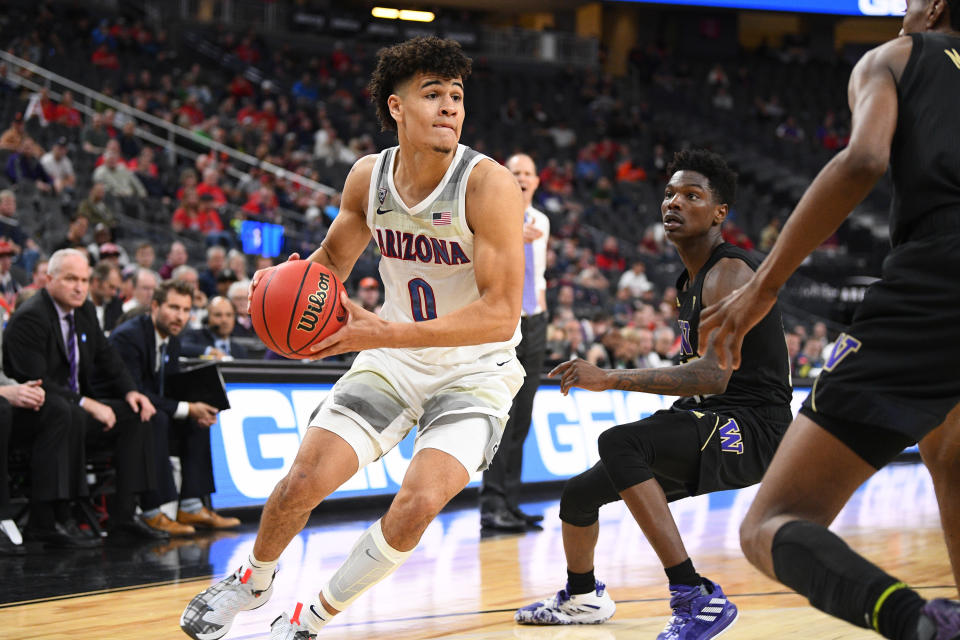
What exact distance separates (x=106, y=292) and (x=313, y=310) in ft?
18.2

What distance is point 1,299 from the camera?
26.2ft

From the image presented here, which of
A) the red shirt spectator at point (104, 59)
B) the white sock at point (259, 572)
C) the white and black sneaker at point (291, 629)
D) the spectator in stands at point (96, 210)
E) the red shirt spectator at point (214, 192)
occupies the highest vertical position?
the red shirt spectator at point (104, 59)

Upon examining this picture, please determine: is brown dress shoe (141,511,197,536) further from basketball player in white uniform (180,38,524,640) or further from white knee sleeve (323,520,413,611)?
white knee sleeve (323,520,413,611)

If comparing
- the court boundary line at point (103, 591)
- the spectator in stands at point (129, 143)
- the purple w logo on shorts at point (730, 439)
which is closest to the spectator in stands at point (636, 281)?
the spectator in stands at point (129, 143)

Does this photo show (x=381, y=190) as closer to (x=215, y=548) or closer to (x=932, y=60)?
(x=932, y=60)

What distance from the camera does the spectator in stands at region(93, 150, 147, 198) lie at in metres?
12.8

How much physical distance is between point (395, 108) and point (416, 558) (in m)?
3.04

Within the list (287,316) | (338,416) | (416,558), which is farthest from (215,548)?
(287,316)

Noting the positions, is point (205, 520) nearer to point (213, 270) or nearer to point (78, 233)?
point (213, 270)

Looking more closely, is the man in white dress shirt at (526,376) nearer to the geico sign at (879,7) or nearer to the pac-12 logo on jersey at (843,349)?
the pac-12 logo on jersey at (843,349)

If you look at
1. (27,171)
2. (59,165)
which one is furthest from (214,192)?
(27,171)

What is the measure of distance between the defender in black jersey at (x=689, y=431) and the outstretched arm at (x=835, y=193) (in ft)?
3.48

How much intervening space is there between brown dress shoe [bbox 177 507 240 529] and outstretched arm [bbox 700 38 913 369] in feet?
16.4

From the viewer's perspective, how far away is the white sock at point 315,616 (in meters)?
3.45
